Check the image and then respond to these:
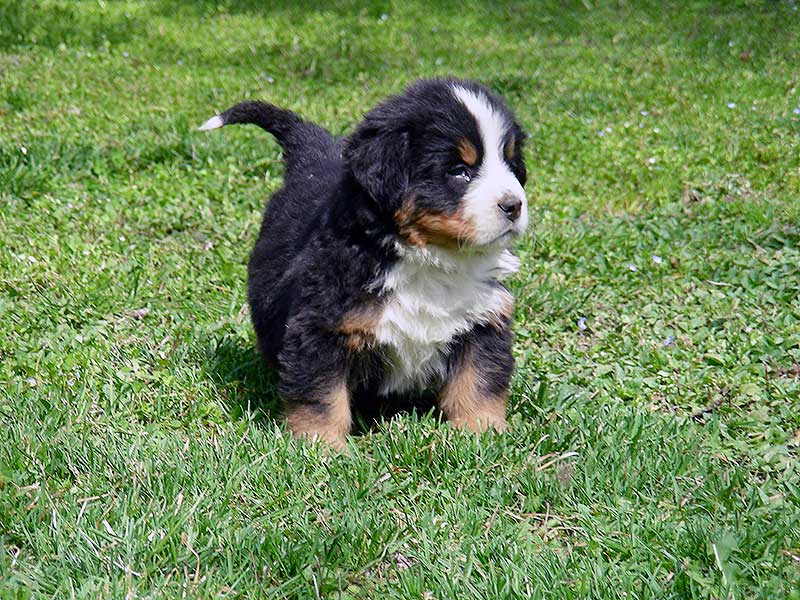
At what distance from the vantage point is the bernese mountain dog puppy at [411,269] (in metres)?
2.99

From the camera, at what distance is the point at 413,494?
9.59ft

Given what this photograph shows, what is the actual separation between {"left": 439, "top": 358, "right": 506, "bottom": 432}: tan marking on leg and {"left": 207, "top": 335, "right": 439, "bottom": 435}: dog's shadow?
11cm

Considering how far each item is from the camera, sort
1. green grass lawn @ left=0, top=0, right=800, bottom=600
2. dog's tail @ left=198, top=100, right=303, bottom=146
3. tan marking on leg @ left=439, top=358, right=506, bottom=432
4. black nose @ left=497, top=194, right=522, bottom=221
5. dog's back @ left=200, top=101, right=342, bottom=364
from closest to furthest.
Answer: green grass lawn @ left=0, top=0, right=800, bottom=600 < black nose @ left=497, top=194, right=522, bottom=221 < tan marking on leg @ left=439, top=358, right=506, bottom=432 < dog's back @ left=200, top=101, right=342, bottom=364 < dog's tail @ left=198, top=100, right=303, bottom=146

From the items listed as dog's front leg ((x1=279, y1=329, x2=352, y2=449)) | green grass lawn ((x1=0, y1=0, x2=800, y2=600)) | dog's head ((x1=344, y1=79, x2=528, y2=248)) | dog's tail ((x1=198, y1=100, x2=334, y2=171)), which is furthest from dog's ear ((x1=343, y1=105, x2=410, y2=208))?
dog's tail ((x1=198, y1=100, x2=334, y2=171))

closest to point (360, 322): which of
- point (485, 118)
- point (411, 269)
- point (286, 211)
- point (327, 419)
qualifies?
point (411, 269)

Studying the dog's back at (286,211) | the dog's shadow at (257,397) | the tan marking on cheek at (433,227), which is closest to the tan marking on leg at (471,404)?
the dog's shadow at (257,397)

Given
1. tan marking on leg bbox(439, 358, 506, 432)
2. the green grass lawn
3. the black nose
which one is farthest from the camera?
tan marking on leg bbox(439, 358, 506, 432)

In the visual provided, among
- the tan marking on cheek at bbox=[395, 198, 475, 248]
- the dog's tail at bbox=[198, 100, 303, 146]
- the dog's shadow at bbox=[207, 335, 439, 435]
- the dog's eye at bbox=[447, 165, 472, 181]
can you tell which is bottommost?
the dog's shadow at bbox=[207, 335, 439, 435]

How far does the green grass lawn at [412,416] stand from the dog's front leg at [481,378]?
0.11m

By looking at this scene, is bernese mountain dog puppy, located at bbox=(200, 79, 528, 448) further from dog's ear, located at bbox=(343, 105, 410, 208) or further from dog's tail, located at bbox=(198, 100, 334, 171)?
dog's tail, located at bbox=(198, 100, 334, 171)

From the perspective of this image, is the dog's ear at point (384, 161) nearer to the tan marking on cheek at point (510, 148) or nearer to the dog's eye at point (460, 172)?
the dog's eye at point (460, 172)

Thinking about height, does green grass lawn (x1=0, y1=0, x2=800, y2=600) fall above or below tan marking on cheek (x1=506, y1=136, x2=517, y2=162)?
below

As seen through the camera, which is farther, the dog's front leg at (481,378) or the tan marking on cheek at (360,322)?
the dog's front leg at (481,378)

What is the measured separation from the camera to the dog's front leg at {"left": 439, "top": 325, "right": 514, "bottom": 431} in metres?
3.28
